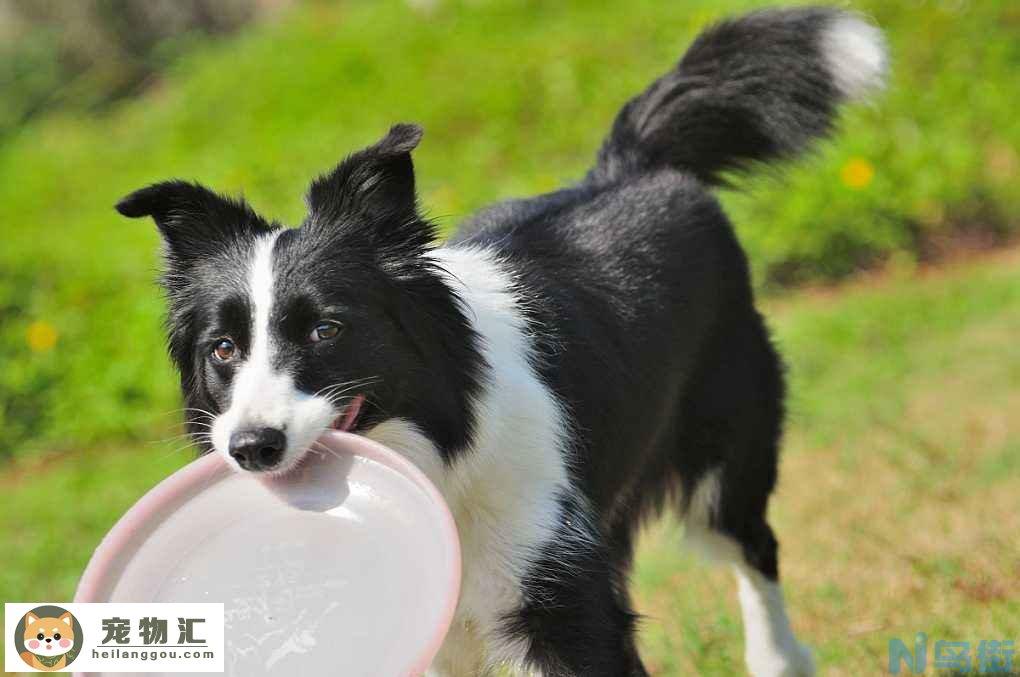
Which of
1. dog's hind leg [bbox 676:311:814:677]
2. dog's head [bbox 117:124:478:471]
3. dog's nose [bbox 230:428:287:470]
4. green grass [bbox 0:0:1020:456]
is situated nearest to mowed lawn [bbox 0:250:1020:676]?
dog's hind leg [bbox 676:311:814:677]

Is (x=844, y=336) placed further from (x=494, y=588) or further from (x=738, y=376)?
(x=494, y=588)

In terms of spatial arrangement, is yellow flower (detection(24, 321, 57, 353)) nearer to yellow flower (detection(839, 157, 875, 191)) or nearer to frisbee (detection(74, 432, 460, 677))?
yellow flower (detection(839, 157, 875, 191))

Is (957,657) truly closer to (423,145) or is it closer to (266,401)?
(266,401)

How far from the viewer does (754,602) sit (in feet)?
13.9

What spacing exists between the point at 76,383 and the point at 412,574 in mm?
5855

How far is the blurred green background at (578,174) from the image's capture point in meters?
4.80

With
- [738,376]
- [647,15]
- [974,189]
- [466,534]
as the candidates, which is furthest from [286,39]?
[466,534]

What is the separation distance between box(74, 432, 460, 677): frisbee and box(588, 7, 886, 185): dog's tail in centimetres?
178

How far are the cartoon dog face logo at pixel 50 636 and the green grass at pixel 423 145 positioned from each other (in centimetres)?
273

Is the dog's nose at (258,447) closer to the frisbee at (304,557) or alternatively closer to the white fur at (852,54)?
the frisbee at (304,557)

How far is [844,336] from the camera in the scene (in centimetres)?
705

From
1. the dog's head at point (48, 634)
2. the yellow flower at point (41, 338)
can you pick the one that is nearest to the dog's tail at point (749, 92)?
the dog's head at point (48, 634)

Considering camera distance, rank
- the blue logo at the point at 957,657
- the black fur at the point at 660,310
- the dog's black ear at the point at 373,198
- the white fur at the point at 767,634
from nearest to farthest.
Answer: the dog's black ear at the point at 373,198 < the black fur at the point at 660,310 < the blue logo at the point at 957,657 < the white fur at the point at 767,634

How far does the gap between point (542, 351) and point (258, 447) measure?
0.94 meters
